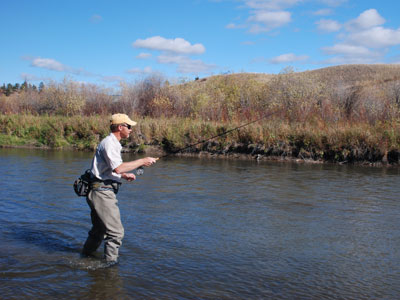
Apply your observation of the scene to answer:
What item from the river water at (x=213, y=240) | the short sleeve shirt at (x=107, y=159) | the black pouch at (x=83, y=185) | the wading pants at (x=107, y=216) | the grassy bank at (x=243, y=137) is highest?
the grassy bank at (x=243, y=137)

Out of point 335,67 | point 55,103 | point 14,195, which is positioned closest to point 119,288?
point 14,195

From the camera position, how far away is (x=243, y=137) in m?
17.2

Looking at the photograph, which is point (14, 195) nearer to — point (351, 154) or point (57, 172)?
point (57, 172)

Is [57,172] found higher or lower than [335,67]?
lower

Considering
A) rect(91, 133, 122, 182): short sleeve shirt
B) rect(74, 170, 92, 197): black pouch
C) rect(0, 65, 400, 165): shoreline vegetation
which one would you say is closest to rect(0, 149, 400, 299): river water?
rect(74, 170, 92, 197): black pouch

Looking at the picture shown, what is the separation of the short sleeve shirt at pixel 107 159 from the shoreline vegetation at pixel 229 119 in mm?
7054

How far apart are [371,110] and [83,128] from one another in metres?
12.3

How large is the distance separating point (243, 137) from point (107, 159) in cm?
1249

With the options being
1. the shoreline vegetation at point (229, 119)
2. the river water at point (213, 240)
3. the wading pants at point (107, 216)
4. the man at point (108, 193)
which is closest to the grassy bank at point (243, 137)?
the shoreline vegetation at point (229, 119)

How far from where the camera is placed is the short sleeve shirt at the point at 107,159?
16.4 ft

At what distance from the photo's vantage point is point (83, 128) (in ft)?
66.1

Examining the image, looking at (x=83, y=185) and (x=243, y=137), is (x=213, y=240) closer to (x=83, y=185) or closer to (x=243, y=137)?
(x=83, y=185)

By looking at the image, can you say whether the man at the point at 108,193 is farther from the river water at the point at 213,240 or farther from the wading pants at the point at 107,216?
the river water at the point at 213,240

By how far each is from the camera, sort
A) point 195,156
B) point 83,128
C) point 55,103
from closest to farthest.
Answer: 1. point 195,156
2. point 83,128
3. point 55,103
